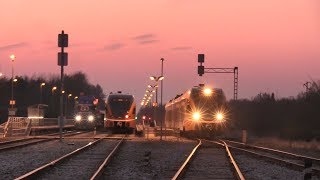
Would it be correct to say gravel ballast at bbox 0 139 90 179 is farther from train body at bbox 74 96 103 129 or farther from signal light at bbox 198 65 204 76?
train body at bbox 74 96 103 129

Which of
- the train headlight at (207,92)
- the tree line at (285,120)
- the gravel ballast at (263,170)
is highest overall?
the train headlight at (207,92)

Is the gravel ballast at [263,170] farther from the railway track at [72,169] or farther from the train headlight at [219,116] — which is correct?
the train headlight at [219,116]

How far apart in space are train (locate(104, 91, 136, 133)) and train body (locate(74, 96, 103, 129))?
1570cm

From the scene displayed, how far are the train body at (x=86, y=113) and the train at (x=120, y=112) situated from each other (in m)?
15.7

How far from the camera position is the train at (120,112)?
179 feet

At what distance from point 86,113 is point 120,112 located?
17.7 metres

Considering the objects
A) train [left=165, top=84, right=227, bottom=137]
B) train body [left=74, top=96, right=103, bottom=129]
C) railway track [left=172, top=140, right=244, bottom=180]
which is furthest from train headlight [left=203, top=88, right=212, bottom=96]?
train body [left=74, top=96, right=103, bottom=129]

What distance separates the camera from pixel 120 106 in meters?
54.9

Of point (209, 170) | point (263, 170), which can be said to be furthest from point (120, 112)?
point (209, 170)

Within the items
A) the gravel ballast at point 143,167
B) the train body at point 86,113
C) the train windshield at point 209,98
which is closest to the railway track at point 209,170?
the gravel ballast at point 143,167

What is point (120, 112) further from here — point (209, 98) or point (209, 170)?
point (209, 170)

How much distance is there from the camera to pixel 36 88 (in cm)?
18962

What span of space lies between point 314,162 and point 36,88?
174361mm

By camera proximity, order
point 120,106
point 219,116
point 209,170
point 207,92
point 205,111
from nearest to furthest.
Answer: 1. point 209,170
2. point 205,111
3. point 219,116
4. point 207,92
5. point 120,106
